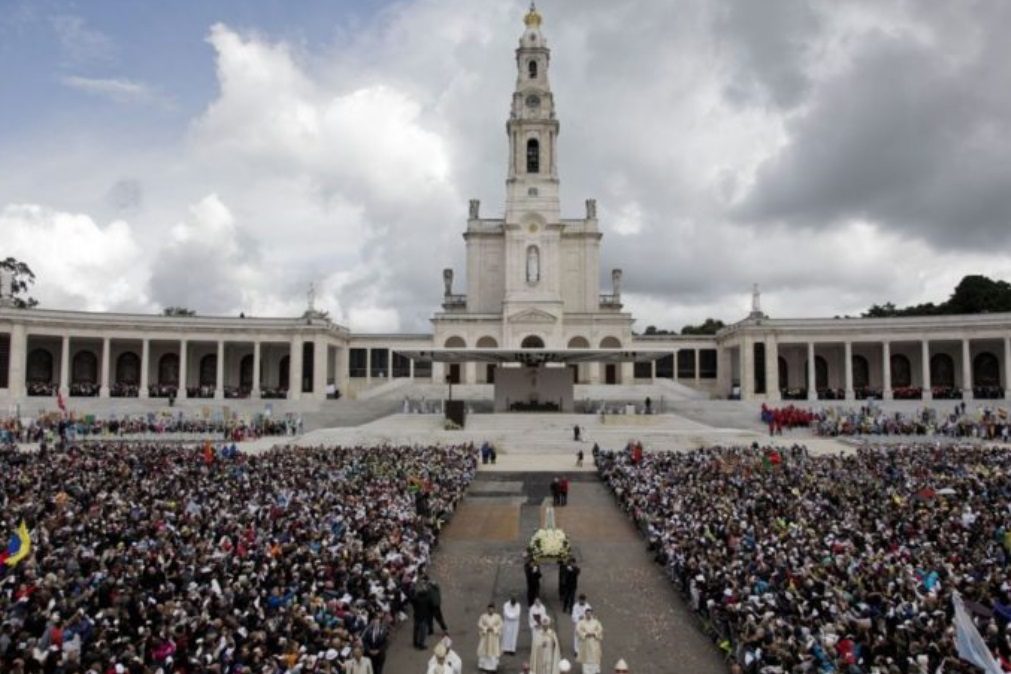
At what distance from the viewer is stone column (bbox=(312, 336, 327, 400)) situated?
61.8m

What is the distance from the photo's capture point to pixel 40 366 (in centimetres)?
6291

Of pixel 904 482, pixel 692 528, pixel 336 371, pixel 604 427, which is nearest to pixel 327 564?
pixel 692 528

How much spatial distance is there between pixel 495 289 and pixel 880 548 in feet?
186

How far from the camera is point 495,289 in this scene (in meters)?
71.2

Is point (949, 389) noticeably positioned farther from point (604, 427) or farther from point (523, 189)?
point (523, 189)

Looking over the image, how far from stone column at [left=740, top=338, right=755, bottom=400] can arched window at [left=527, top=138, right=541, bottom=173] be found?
910 inches

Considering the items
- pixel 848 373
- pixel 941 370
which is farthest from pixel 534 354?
pixel 941 370

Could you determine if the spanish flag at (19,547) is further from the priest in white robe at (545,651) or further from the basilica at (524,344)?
the basilica at (524,344)

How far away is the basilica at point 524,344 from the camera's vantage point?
5803 centimetres

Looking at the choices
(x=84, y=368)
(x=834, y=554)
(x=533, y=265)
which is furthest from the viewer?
(x=533, y=265)

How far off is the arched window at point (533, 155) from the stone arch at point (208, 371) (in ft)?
103

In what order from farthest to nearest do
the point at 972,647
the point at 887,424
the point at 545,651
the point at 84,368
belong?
the point at 84,368 → the point at 887,424 → the point at 545,651 → the point at 972,647

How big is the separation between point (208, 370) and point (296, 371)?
41.7 ft

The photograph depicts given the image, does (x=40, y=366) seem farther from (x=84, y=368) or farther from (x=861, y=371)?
(x=861, y=371)
